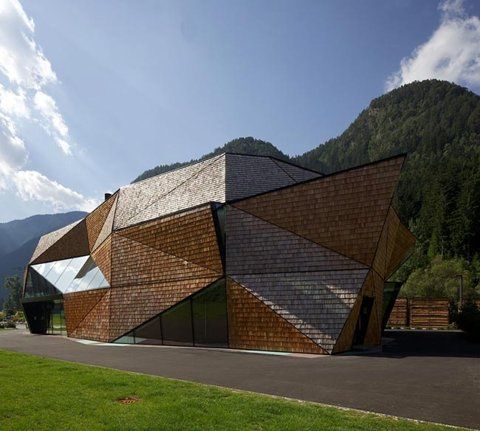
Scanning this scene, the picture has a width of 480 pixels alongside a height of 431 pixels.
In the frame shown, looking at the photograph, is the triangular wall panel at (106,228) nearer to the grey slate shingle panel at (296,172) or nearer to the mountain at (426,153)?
the grey slate shingle panel at (296,172)

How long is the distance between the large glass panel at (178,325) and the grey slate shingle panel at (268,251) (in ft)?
8.88

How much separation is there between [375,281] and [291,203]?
4400mm

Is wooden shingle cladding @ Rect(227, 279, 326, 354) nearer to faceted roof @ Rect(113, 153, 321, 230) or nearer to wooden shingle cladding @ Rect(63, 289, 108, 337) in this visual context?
faceted roof @ Rect(113, 153, 321, 230)

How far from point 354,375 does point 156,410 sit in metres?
5.35

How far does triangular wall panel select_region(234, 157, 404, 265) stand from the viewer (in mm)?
15445

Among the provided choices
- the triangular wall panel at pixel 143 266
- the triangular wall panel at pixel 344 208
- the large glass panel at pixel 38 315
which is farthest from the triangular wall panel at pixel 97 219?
the triangular wall panel at pixel 344 208

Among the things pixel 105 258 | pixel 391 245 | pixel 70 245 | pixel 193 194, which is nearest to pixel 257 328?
pixel 193 194

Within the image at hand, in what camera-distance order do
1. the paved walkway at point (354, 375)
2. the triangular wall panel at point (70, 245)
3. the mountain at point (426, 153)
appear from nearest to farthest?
the paved walkway at point (354, 375), the triangular wall panel at point (70, 245), the mountain at point (426, 153)

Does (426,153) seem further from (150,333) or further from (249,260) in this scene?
(150,333)

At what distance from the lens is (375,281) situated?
17016 mm

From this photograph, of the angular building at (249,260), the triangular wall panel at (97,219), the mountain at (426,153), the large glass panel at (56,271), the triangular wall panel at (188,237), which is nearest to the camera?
the angular building at (249,260)

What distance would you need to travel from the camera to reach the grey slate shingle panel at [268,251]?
1599cm

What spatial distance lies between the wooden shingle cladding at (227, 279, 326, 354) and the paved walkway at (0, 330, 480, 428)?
39.0 inches

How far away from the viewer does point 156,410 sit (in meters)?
6.16
